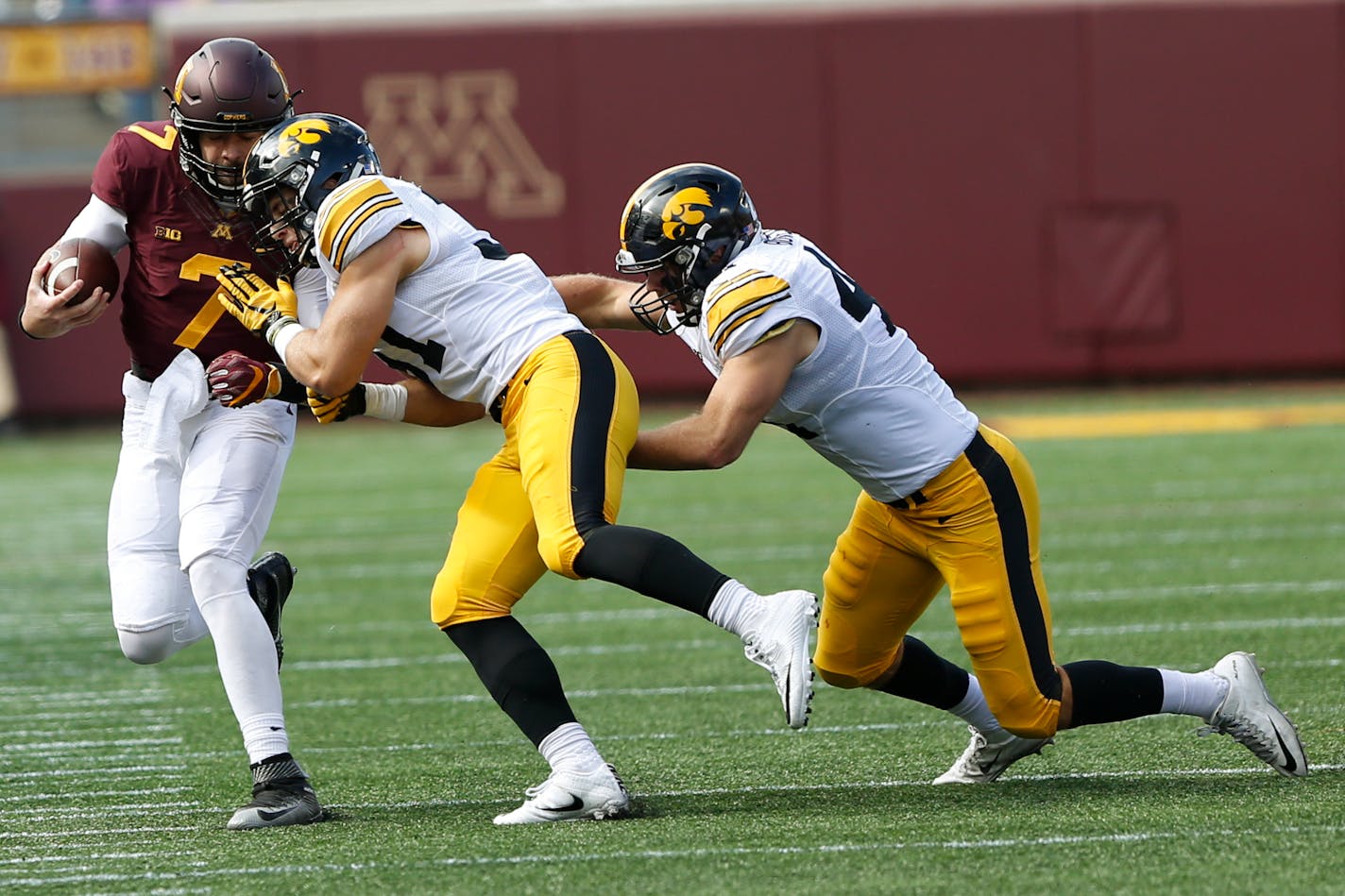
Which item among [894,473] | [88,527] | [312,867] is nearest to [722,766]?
[894,473]

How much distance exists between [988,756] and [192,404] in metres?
1.94

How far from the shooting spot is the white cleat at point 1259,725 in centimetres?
382

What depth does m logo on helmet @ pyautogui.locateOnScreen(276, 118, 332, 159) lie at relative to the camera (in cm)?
376

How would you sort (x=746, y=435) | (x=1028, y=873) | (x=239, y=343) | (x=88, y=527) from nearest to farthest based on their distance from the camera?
(x=1028, y=873) < (x=746, y=435) < (x=239, y=343) < (x=88, y=527)

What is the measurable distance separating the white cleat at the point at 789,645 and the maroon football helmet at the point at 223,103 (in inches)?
61.2

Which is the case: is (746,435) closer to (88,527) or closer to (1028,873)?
(1028,873)

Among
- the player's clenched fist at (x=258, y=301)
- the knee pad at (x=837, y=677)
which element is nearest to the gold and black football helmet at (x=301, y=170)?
the player's clenched fist at (x=258, y=301)

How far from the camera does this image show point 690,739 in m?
4.64

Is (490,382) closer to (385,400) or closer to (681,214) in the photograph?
(385,400)

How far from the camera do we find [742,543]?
811 cm

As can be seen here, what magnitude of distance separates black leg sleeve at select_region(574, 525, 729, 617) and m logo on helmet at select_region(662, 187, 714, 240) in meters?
0.62

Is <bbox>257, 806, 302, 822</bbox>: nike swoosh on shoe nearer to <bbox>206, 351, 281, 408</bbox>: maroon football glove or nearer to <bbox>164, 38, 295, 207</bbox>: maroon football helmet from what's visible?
<bbox>206, 351, 281, 408</bbox>: maroon football glove

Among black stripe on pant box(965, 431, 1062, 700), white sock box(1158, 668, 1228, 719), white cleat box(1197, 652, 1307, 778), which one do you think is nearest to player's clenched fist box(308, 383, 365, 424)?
black stripe on pant box(965, 431, 1062, 700)

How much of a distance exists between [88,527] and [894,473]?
6.85 metres
